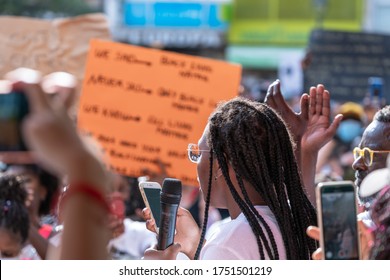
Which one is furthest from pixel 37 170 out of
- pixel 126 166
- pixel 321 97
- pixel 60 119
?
pixel 60 119

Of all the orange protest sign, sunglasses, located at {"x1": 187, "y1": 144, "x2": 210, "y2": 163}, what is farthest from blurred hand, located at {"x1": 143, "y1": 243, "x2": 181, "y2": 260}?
the orange protest sign

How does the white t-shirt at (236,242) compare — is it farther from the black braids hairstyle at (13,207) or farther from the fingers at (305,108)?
the black braids hairstyle at (13,207)

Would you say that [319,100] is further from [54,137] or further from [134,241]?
[134,241]

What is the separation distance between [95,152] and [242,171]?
3.70ft

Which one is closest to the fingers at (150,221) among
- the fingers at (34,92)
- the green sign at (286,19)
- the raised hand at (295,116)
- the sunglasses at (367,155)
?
the raised hand at (295,116)

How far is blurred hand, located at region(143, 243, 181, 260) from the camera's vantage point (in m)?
2.84

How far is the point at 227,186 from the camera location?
2.98 metres

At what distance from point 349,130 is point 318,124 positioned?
564cm

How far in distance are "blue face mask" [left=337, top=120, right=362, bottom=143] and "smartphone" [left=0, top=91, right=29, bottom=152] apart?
7273 mm

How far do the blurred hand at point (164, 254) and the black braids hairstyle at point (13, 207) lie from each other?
1652 millimetres

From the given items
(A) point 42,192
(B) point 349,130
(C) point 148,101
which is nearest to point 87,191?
(A) point 42,192

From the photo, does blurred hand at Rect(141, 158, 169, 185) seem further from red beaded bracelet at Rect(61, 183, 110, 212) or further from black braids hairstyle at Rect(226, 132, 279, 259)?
red beaded bracelet at Rect(61, 183, 110, 212)

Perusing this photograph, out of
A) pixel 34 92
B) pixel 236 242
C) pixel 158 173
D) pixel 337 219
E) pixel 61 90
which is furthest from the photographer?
pixel 158 173
